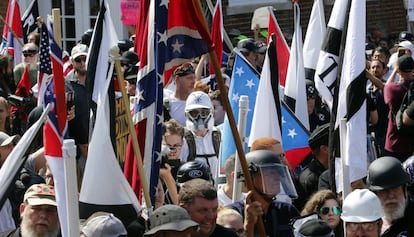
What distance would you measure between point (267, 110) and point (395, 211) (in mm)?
2370

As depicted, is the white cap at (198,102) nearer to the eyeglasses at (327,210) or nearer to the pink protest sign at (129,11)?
the eyeglasses at (327,210)

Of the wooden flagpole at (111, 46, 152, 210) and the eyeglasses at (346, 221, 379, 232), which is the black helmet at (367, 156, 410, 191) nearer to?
the eyeglasses at (346, 221, 379, 232)

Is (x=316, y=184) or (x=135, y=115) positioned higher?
(x=135, y=115)

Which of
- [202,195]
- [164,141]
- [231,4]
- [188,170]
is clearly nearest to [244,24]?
[231,4]

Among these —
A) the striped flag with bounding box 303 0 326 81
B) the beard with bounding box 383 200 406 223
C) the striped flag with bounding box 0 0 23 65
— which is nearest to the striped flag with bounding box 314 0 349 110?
the beard with bounding box 383 200 406 223

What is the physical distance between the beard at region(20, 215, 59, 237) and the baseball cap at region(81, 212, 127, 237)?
443mm

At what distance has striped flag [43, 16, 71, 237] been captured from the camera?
23.1 ft

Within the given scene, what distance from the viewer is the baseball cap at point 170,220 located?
6762 millimetres

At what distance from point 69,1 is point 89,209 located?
12.3 metres

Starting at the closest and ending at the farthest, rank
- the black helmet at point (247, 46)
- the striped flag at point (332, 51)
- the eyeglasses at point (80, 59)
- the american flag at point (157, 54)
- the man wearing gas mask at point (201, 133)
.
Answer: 1. the american flag at point (157, 54)
2. the striped flag at point (332, 51)
3. the man wearing gas mask at point (201, 133)
4. the eyeglasses at point (80, 59)
5. the black helmet at point (247, 46)

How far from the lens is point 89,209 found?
24.8ft

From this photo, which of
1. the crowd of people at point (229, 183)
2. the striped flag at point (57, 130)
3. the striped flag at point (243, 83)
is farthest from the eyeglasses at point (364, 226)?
the striped flag at point (243, 83)

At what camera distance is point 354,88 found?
8.73 m

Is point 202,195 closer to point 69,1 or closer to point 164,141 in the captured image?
point 164,141
